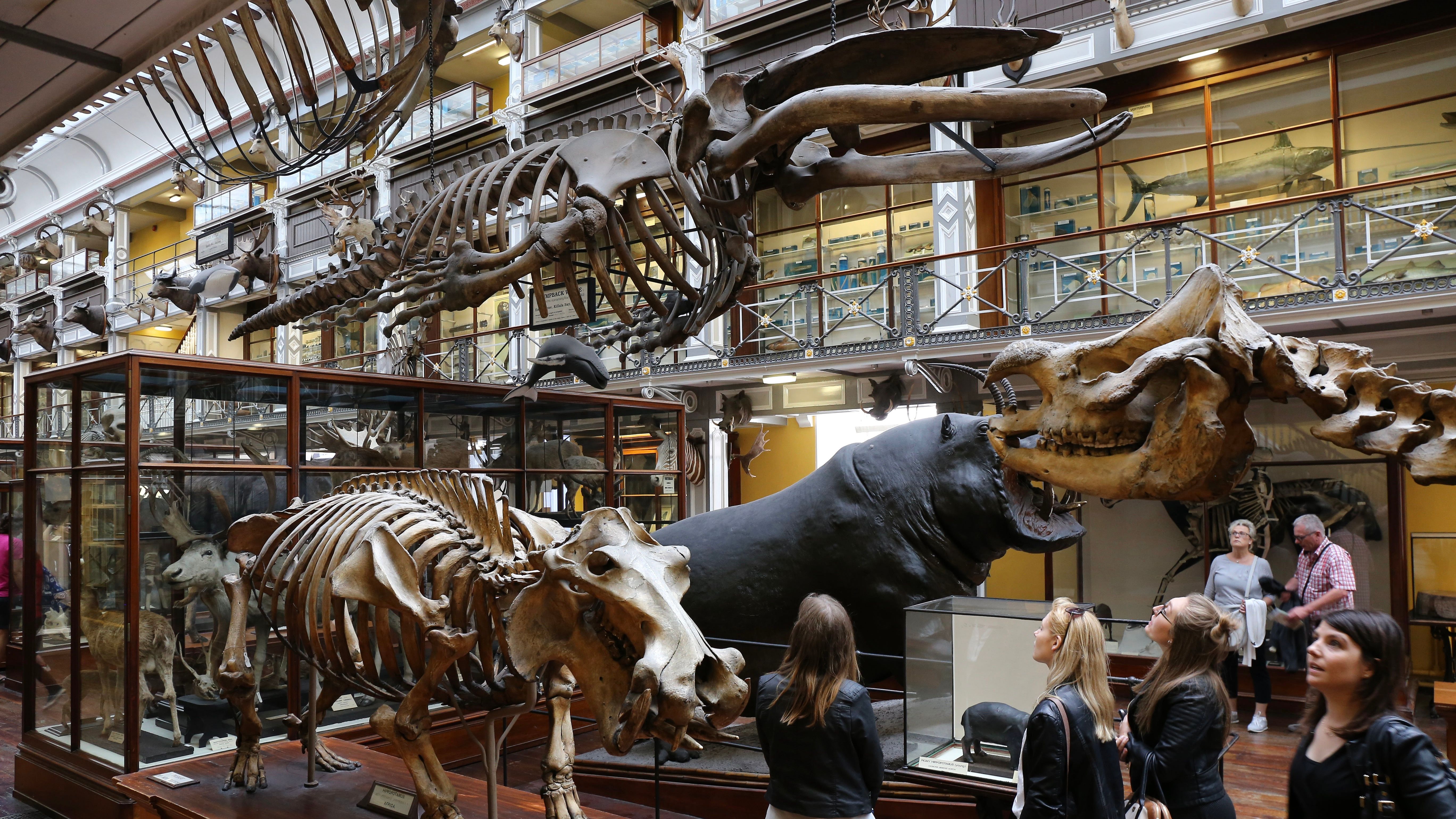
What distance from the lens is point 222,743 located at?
225 inches

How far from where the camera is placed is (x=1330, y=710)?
237cm

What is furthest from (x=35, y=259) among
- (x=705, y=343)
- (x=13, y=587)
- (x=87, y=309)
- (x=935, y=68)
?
(x=935, y=68)

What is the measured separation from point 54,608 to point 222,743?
1.66m

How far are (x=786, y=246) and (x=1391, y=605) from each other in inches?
355

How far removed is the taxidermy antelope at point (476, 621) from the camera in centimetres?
279

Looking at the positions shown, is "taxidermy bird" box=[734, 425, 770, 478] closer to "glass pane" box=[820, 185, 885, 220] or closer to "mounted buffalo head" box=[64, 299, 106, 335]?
"glass pane" box=[820, 185, 885, 220]

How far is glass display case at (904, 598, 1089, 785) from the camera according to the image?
431cm

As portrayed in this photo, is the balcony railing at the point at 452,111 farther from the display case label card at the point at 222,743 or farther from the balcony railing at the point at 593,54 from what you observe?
the display case label card at the point at 222,743

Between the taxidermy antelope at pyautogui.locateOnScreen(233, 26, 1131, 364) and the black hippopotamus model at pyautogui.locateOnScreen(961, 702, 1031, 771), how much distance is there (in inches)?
94.6

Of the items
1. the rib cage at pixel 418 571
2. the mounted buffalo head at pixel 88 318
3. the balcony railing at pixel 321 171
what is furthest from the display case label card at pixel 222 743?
the balcony railing at pixel 321 171

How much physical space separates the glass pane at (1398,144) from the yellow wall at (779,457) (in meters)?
7.69

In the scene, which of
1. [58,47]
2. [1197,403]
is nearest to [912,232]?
[1197,403]

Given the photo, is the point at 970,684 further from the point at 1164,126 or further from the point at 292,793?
the point at 1164,126

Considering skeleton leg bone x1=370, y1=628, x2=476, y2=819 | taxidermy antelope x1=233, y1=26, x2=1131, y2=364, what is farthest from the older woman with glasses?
skeleton leg bone x1=370, y1=628, x2=476, y2=819
